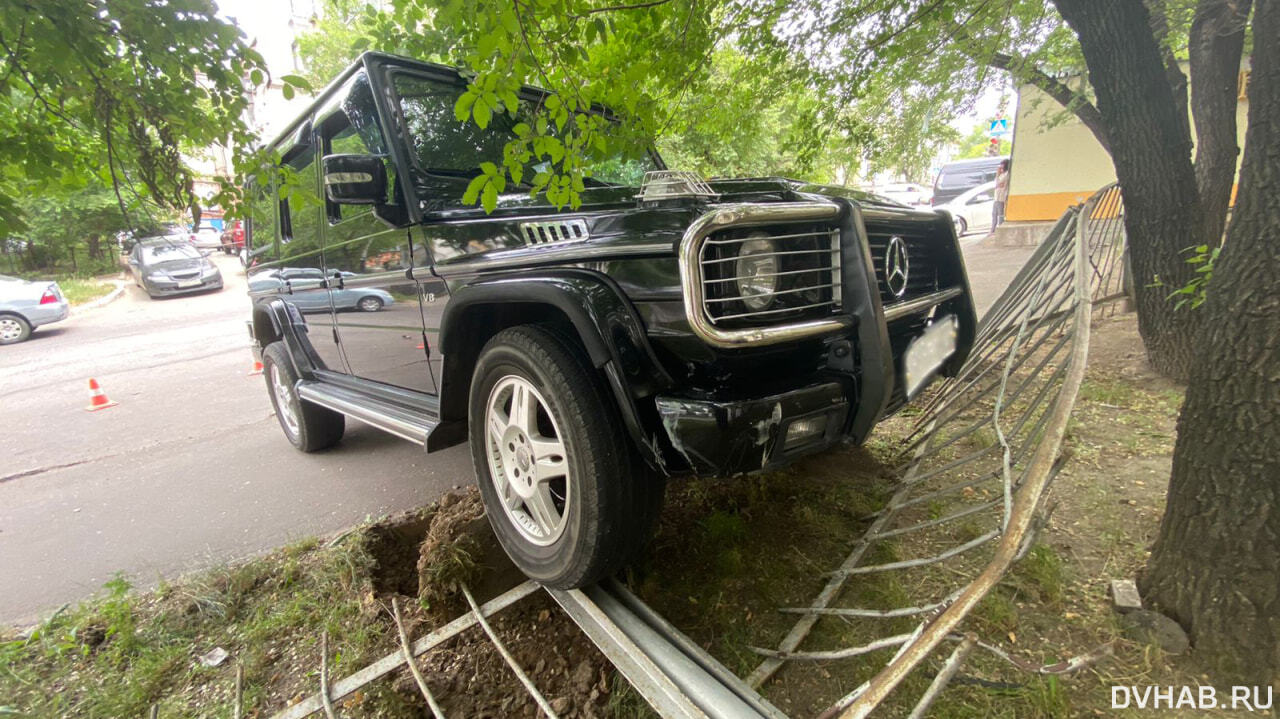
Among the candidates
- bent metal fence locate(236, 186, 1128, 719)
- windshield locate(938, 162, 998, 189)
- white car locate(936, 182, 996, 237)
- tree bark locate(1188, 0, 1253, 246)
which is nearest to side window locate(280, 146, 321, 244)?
bent metal fence locate(236, 186, 1128, 719)

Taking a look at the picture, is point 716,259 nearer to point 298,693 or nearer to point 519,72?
point 519,72

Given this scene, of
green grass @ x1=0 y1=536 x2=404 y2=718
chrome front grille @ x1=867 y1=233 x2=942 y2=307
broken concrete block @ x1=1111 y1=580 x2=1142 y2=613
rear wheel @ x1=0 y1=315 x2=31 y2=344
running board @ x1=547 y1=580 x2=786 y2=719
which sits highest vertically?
chrome front grille @ x1=867 y1=233 x2=942 y2=307

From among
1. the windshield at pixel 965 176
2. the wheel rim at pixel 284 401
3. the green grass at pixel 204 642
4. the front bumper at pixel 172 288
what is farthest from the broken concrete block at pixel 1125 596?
the windshield at pixel 965 176

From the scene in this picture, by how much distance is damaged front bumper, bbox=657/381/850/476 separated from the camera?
59.9 inches

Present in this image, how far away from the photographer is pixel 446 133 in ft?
8.71

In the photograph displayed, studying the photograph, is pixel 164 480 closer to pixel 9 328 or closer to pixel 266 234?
pixel 266 234

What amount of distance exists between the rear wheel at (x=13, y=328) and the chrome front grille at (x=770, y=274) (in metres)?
14.7

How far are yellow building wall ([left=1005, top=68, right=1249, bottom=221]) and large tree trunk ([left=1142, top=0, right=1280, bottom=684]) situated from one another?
12517 mm

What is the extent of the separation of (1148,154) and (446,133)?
3970 millimetres

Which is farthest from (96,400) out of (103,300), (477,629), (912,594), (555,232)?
(103,300)

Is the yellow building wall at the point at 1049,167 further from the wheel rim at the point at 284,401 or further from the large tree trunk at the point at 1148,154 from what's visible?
the wheel rim at the point at 284,401

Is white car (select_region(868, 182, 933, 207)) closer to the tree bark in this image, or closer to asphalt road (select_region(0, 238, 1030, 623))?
asphalt road (select_region(0, 238, 1030, 623))

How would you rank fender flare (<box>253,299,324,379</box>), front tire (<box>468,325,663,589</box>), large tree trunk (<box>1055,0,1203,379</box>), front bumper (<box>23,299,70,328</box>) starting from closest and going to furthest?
front tire (<box>468,325,663,589</box>) → large tree trunk (<box>1055,0,1203,379</box>) → fender flare (<box>253,299,324,379</box>) → front bumper (<box>23,299,70,328</box>)

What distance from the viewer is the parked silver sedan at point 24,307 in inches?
409
